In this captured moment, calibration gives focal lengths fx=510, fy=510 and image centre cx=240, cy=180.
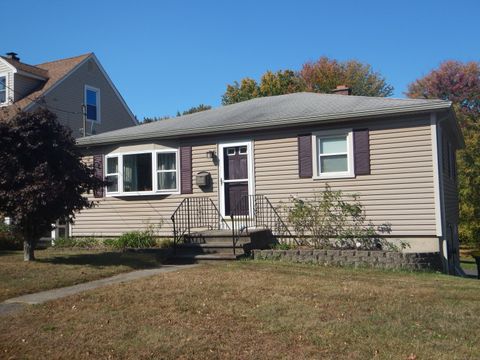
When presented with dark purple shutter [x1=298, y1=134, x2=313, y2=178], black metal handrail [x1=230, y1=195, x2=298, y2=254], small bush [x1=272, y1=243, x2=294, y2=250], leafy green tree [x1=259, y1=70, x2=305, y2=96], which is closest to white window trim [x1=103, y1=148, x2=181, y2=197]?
→ black metal handrail [x1=230, y1=195, x2=298, y2=254]

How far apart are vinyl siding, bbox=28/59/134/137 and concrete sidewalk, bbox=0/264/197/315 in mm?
14800

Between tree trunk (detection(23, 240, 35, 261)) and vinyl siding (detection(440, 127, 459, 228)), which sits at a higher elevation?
vinyl siding (detection(440, 127, 459, 228))

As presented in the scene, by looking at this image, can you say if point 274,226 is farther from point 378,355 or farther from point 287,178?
point 378,355

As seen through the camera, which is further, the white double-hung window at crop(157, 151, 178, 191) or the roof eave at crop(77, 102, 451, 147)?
the white double-hung window at crop(157, 151, 178, 191)

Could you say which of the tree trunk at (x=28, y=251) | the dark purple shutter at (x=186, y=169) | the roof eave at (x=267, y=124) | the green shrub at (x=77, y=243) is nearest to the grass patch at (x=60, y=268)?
the tree trunk at (x=28, y=251)

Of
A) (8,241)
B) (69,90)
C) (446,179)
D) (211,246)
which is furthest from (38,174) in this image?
→ (69,90)

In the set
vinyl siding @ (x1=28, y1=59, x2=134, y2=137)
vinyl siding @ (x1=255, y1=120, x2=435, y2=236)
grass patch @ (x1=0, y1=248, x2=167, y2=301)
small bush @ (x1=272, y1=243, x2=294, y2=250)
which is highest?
vinyl siding @ (x1=28, y1=59, x2=134, y2=137)

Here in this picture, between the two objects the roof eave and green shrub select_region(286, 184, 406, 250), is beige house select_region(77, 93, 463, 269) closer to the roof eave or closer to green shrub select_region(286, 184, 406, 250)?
the roof eave

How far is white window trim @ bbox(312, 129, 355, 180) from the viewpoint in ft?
39.6

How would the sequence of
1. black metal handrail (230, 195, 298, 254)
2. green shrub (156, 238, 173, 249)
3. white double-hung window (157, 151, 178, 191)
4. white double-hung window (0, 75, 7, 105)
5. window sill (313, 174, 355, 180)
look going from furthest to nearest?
white double-hung window (0, 75, 7, 105) → white double-hung window (157, 151, 178, 191) → green shrub (156, 238, 173, 249) → black metal handrail (230, 195, 298, 254) → window sill (313, 174, 355, 180)

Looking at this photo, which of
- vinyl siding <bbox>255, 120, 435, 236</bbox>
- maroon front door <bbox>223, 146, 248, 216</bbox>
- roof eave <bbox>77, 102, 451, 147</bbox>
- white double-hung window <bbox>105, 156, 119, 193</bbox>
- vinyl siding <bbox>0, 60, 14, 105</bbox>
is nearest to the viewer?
roof eave <bbox>77, 102, 451, 147</bbox>

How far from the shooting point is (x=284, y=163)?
12.8 meters

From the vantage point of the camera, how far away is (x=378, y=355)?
487 centimetres

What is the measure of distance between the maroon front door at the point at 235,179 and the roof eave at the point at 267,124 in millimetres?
674
